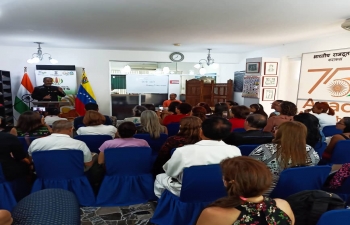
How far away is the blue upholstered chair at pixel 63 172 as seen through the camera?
228 centimetres

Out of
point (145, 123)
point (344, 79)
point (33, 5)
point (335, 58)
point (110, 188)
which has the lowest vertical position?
point (110, 188)

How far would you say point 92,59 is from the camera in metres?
7.92

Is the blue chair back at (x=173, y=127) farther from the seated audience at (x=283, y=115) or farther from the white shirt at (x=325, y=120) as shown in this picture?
the white shirt at (x=325, y=120)

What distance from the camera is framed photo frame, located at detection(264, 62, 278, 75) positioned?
659cm

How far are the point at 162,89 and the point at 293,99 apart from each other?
4.43 m

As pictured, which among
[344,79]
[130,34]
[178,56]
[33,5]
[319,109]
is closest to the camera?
[33,5]

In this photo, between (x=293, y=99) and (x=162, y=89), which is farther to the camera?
(x=162, y=89)

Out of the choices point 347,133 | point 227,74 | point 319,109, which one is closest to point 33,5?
point 347,133

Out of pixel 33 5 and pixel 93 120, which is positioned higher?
pixel 33 5

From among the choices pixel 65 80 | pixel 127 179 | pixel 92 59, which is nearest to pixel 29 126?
pixel 127 179

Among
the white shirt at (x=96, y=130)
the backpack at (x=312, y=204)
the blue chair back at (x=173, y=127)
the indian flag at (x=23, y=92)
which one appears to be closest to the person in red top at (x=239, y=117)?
the blue chair back at (x=173, y=127)

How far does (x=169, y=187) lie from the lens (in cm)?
212

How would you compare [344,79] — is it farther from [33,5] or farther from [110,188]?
[33,5]

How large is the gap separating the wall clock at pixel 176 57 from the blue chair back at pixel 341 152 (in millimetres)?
6560
